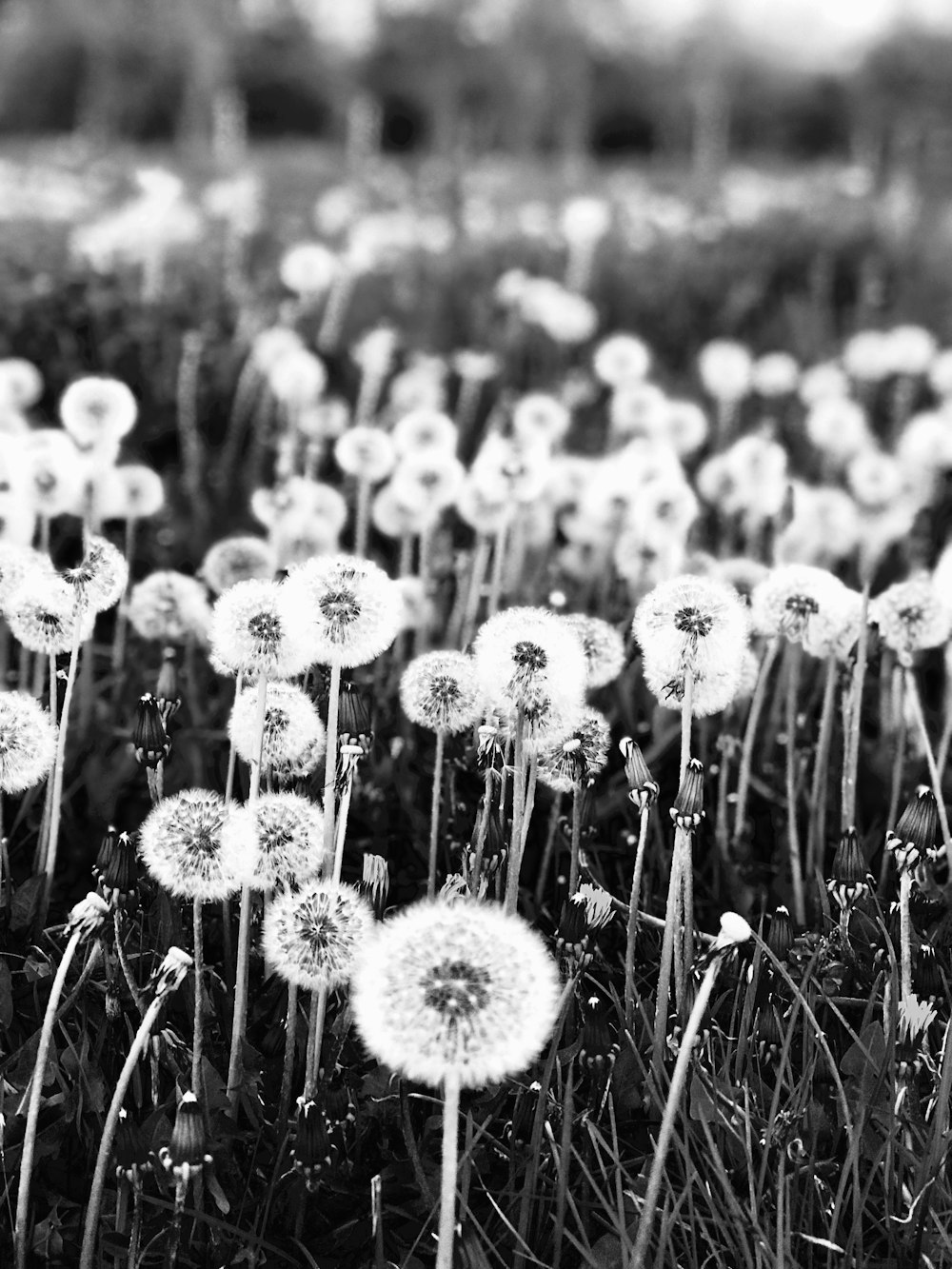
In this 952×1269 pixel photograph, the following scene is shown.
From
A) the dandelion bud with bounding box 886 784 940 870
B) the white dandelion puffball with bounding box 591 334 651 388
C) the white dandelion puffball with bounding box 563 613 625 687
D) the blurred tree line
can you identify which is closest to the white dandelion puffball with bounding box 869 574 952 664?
the white dandelion puffball with bounding box 563 613 625 687

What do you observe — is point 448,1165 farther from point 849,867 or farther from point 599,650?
point 599,650

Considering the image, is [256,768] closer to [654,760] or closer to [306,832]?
[306,832]

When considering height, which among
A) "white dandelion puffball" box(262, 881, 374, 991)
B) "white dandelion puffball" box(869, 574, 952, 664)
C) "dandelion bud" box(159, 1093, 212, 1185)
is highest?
"white dandelion puffball" box(869, 574, 952, 664)

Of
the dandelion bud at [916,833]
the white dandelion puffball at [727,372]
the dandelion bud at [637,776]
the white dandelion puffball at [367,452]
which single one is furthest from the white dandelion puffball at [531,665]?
the white dandelion puffball at [727,372]

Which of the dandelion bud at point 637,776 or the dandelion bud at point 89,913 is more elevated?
the dandelion bud at point 637,776

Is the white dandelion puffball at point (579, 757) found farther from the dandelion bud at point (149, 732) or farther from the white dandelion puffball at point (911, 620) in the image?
the white dandelion puffball at point (911, 620)

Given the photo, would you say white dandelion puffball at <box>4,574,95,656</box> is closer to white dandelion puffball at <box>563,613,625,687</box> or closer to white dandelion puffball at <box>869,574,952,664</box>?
white dandelion puffball at <box>563,613,625,687</box>

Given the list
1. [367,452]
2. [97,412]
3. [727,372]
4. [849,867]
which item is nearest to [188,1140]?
[849,867]
